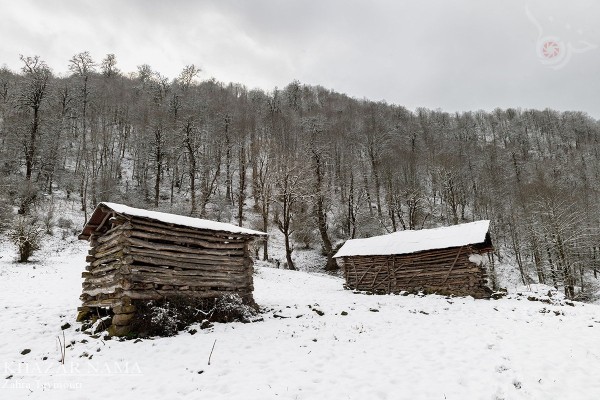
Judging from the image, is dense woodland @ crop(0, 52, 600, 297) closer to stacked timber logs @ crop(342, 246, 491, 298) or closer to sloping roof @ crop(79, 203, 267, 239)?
stacked timber logs @ crop(342, 246, 491, 298)

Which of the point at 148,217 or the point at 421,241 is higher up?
the point at 148,217

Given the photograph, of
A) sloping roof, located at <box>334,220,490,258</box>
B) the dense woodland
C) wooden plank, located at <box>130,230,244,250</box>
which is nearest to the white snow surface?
wooden plank, located at <box>130,230,244,250</box>

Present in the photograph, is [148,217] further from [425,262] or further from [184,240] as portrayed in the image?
[425,262]

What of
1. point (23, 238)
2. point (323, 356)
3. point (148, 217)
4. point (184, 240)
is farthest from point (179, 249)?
point (23, 238)

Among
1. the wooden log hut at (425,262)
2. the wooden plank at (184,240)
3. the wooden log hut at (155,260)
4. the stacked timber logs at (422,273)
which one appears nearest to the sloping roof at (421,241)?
the wooden log hut at (425,262)

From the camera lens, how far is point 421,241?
21.2 meters

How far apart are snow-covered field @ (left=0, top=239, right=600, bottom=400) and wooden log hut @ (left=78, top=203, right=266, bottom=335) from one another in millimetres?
1314

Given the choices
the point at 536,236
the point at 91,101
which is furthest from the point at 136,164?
the point at 536,236

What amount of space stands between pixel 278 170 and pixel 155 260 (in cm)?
2426

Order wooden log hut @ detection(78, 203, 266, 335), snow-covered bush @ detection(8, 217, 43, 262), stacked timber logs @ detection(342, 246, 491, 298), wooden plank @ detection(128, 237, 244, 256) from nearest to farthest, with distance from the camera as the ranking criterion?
wooden log hut @ detection(78, 203, 266, 335) < wooden plank @ detection(128, 237, 244, 256) < stacked timber logs @ detection(342, 246, 491, 298) < snow-covered bush @ detection(8, 217, 43, 262)

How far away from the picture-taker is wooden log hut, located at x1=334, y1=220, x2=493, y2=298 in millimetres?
18922

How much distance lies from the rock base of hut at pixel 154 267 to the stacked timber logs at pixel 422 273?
35.2 ft

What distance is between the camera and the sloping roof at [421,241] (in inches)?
770

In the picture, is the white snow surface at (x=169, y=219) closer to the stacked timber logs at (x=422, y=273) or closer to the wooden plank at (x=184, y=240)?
the wooden plank at (x=184, y=240)
